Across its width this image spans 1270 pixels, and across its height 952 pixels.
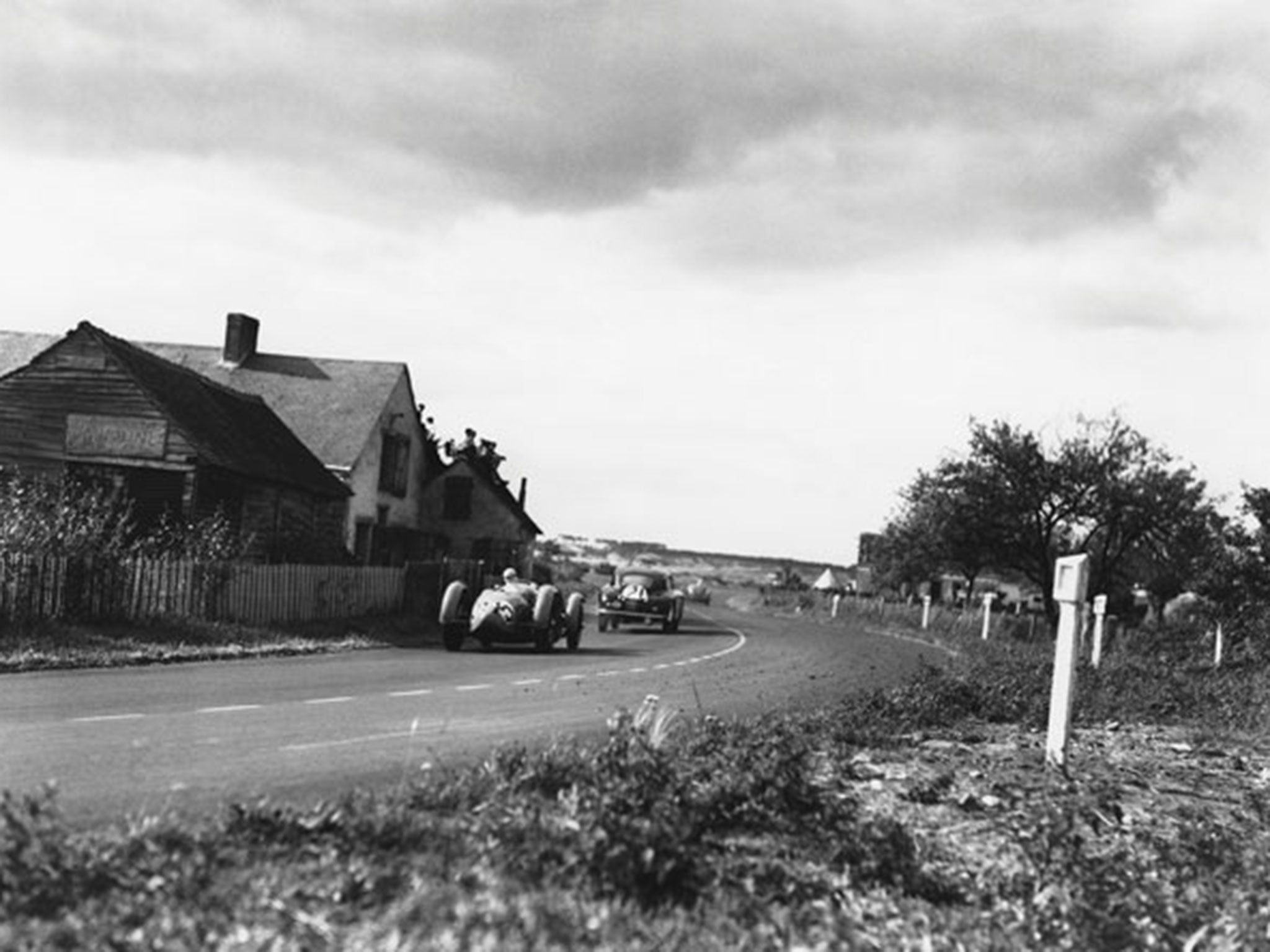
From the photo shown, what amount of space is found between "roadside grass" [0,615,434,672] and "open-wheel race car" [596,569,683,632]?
12500 mm

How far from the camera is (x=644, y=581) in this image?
124 feet

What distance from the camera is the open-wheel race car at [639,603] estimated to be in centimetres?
3684

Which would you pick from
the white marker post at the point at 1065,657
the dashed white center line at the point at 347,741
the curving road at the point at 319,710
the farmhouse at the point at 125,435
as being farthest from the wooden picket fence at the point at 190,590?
the white marker post at the point at 1065,657

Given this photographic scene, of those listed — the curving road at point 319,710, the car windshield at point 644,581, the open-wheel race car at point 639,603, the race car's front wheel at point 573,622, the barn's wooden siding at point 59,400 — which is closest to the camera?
the curving road at point 319,710

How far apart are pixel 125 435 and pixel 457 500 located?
2155cm

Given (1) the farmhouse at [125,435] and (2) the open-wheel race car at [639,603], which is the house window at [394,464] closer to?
(2) the open-wheel race car at [639,603]

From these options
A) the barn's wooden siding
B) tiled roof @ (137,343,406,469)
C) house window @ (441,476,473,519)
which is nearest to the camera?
the barn's wooden siding

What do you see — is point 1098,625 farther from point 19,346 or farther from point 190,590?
point 19,346

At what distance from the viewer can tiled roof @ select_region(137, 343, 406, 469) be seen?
4091cm

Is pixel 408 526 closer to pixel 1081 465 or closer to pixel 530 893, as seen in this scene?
pixel 1081 465

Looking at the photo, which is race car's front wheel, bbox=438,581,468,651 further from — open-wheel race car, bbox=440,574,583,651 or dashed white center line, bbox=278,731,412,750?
dashed white center line, bbox=278,731,412,750

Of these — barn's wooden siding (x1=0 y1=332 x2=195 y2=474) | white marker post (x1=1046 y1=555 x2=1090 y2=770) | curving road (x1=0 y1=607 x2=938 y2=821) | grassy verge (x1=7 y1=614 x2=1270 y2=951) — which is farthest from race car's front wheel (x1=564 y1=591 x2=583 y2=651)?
white marker post (x1=1046 y1=555 x2=1090 y2=770)

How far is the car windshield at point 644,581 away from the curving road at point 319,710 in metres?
13.4

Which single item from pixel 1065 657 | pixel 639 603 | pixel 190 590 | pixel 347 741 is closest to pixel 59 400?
pixel 190 590
